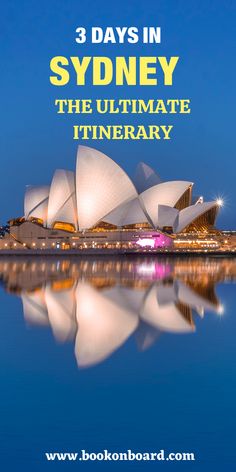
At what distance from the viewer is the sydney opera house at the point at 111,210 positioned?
5319cm

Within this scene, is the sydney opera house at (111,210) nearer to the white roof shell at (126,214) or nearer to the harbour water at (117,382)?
the white roof shell at (126,214)

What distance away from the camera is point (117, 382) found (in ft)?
23.0

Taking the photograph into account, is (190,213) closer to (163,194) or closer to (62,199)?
(163,194)

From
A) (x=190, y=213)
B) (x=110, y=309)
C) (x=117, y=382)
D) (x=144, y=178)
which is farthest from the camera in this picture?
(x=144, y=178)

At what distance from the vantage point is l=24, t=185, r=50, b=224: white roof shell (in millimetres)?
59250

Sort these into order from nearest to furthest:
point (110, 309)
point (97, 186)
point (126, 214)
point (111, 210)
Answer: point (110, 309) < point (97, 186) < point (111, 210) < point (126, 214)

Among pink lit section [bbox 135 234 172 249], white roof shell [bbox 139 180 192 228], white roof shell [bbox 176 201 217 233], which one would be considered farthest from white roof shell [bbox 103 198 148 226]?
white roof shell [bbox 176 201 217 233]

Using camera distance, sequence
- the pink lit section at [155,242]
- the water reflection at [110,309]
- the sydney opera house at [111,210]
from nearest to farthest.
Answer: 1. the water reflection at [110,309]
2. the sydney opera house at [111,210]
3. the pink lit section at [155,242]

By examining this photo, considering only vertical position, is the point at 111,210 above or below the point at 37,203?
below

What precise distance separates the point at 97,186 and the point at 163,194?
7.49 meters

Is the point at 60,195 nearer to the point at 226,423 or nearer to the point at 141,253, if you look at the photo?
the point at 141,253

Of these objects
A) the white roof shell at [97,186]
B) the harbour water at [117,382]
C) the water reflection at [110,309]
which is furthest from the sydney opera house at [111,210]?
the harbour water at [117,382]

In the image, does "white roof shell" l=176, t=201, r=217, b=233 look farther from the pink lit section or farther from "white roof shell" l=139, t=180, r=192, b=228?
the pink lit section

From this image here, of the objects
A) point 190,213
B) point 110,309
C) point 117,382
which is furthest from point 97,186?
point 117,382
